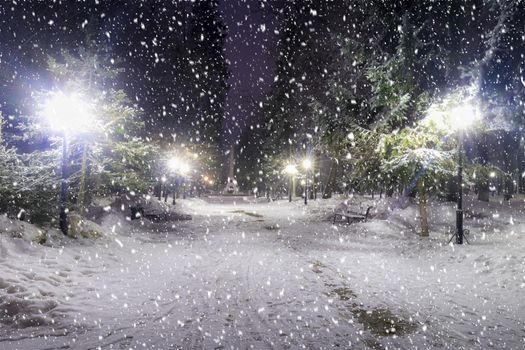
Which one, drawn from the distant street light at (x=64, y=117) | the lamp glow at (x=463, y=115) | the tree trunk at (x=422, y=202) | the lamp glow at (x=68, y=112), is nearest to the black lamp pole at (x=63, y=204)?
the distant street light at (x=64, y=117)

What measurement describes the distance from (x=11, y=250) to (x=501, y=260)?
36.9ft

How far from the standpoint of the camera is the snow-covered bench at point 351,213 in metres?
18.9

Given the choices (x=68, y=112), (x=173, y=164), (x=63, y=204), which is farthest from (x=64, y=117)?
(x=173, y=164)

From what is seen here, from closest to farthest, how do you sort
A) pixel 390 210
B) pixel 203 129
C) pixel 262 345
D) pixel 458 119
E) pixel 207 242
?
pixel 262 345 < pixel 458 119 < pixel 207 242 < pixel 390 210 < pixel 203 129

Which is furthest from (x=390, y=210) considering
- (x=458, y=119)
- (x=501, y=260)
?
(x=501, y=260)

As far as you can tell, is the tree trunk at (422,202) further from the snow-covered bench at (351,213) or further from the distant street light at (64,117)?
the distant street light at (64,117)

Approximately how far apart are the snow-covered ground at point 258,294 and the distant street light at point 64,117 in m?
1.01

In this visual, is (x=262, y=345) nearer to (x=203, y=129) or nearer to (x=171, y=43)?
(x=171, y=43)

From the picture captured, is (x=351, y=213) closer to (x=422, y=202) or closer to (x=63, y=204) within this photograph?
(x=422, y=202)

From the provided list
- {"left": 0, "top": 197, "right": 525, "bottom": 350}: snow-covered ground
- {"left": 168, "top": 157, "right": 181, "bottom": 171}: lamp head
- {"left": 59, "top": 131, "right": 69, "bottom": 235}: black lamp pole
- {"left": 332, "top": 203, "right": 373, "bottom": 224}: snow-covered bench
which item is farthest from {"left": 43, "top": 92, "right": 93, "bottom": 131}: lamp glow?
{"left": 168, "top": 157, "right": 181, "bottom": 171}: lamp head

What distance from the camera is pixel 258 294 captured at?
7.11 meters

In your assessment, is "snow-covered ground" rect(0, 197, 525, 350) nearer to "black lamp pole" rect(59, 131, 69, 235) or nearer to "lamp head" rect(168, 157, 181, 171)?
"black lamp pole" rect(59, 131, 69, 235)

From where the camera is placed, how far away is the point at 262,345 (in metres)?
4.88

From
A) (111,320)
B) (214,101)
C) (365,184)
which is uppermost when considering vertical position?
(214,101)
